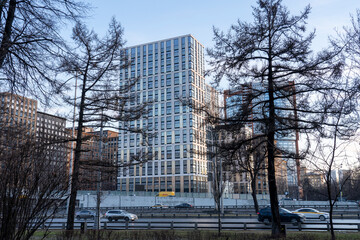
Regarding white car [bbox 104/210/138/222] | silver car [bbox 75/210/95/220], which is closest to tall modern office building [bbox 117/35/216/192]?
silver car [bbox 75/210/95/220]

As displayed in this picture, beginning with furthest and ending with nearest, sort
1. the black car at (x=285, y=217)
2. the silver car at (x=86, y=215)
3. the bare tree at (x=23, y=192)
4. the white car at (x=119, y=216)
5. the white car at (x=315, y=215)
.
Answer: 1. the silver car at (x=86, y=215)
2. the white car at (x=119, y=216)
3. the white car at (x=315, y=215)
4. the black car at (x=285, y=217)
5. the bare tree at (x=23, y=192)

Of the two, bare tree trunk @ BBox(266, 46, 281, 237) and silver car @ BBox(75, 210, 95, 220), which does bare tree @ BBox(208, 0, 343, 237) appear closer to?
bare tree trunk @ BBox(266, 46, 281, 237)

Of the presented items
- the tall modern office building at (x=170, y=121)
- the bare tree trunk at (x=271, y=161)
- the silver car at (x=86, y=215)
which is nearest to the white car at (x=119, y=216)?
the silver car at (x=86, y=215)

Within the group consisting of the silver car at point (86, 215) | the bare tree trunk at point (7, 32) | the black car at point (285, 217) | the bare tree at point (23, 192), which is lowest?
the silver car at point (86, 215)

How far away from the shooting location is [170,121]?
108 metres

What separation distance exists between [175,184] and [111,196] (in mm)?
47723

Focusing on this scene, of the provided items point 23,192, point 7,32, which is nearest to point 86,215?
point 7,32

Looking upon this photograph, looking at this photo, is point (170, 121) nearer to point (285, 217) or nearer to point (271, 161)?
point (285, 217)

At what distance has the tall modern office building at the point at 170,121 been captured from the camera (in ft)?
342

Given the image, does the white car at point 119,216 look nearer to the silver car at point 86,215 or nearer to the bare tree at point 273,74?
the silver car at point 86,215

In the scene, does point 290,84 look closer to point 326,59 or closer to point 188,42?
point 326,59

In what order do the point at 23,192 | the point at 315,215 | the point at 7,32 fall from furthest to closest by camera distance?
the point at 315,215
the point at 7,32
the point at 23,192

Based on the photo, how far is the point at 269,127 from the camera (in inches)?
570

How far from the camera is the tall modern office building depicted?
104 metres
